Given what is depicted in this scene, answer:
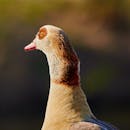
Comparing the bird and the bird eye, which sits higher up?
the bird eye

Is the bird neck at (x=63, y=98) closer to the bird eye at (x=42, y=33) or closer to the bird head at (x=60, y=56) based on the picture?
the bird head at (x=60, y=56)

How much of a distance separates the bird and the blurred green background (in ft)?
19.9

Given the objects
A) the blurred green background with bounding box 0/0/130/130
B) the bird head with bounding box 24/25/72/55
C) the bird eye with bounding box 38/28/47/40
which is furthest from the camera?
the blurred green background with bounding box 0/0/130/130

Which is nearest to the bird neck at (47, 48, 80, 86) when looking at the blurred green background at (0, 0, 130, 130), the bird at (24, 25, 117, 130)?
the bird at (24, 25, 117, 130)

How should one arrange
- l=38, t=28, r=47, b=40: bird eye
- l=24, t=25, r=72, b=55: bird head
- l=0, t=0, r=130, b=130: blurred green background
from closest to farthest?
1. l=24, t=25, r=72, b=55: bird head
2. l=38, t=28, r=47, b=40: bird eye
3. l=0, t=0, r=130, b=130: blurred green background

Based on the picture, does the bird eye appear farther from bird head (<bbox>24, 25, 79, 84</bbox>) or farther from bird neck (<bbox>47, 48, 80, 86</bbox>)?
bird neck (<bbox>47, 48, 80, 86</bbox>)

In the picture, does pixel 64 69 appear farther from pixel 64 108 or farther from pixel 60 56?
pixel 64 108

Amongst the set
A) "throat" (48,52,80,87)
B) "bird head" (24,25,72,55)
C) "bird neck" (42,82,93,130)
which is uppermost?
"bird head" (24,25,72,55)

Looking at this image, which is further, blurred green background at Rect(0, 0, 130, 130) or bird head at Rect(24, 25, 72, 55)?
blurred green background at Rect(0, 0, 130, 130)

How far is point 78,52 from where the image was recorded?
11281mm

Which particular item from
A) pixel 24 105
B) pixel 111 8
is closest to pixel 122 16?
pixel 111 8

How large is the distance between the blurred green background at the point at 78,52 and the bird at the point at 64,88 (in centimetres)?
607

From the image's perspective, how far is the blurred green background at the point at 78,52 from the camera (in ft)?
35.4

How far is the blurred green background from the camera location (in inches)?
425
